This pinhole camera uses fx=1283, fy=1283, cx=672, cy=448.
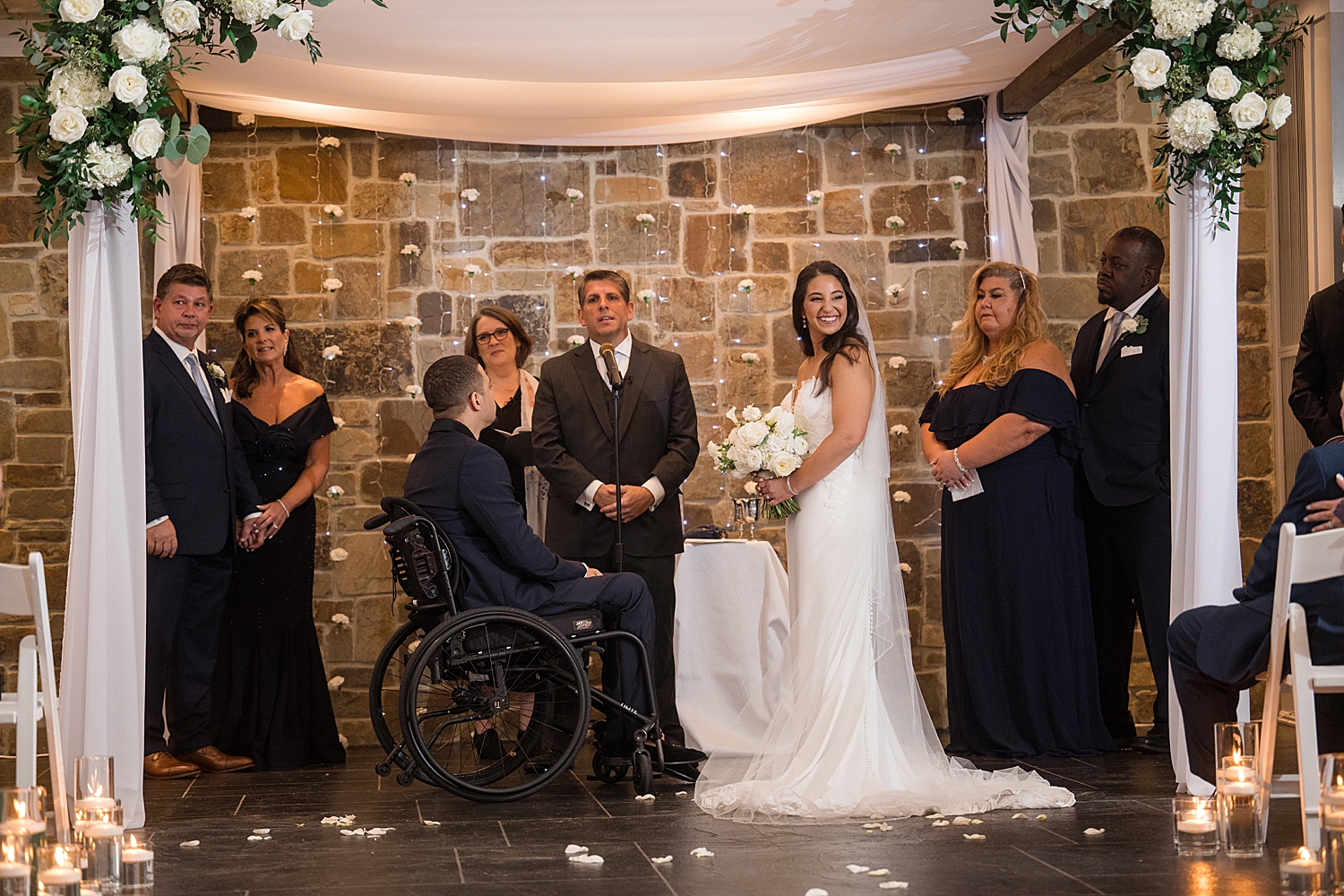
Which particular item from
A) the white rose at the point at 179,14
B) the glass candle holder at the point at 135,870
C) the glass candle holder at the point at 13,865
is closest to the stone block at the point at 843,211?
the white rose at the point at 179,14

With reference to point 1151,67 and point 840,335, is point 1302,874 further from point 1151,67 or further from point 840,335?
point 1151,67

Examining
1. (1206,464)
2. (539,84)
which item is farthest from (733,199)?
(1206,464)

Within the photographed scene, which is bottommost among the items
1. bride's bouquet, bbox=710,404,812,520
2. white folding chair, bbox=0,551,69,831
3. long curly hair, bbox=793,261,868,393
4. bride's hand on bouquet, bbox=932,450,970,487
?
white folding chair, bbox=0,551,69,831

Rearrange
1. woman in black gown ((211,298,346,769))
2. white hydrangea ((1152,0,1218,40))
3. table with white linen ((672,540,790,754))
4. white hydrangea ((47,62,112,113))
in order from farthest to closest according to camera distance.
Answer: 1. table with white linen ((672,540,790,754))
2. woman in black gown ((211,298,346,769))
3. white hydrangea ((1152,0,1218,40))
4. white hydrangea ((47,62,112,113))

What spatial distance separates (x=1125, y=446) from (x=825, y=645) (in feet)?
5.40

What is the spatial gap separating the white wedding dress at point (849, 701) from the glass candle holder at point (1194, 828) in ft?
2.14

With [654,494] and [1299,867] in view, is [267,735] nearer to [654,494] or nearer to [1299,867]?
[654,494]

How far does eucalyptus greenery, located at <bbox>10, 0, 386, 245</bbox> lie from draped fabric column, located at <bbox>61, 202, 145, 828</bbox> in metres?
0.12

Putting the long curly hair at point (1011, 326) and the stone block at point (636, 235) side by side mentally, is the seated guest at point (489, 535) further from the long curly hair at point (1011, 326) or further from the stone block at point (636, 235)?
the stone block at point (636, 235)

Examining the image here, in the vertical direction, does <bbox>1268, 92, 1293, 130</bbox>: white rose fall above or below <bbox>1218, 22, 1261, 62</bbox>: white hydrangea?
below

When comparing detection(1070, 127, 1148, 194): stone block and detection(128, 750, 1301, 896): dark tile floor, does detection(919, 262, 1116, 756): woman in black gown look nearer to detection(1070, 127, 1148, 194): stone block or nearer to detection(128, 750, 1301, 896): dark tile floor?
detection(128, 750, 1301, 896): dark tile floor

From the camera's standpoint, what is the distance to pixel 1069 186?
634 cm

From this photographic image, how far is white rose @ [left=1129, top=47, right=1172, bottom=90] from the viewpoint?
4.00 meters

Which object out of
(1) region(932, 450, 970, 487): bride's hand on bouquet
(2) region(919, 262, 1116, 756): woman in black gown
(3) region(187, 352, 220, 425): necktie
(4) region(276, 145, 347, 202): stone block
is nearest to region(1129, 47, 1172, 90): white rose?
(2) region(919, 262, 1116, 756): woman in black gown
